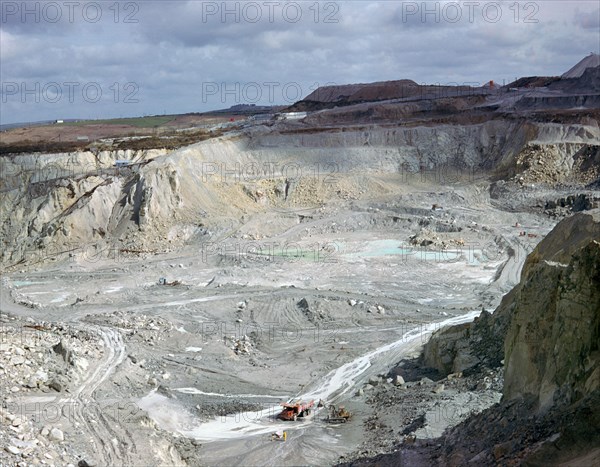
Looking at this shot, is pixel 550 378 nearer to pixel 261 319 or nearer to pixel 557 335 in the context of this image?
pixel 557 335

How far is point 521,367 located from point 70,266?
2878 cm

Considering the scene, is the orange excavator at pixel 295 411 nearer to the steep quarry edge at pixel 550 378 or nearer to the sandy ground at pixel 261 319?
the sandy ground at pixel 261 319

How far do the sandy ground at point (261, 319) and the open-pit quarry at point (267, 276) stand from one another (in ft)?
0.32

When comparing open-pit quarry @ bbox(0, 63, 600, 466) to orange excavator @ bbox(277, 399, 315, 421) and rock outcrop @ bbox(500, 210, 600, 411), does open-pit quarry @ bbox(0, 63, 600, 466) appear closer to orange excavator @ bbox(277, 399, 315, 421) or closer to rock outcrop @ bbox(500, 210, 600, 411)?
orange excavator @ bbox(277, 399, 315, 421)

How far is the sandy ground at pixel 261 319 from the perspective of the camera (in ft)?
57.9

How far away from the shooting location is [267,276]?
34.4 m

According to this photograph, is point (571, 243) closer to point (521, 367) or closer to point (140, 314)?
point (521, 367)

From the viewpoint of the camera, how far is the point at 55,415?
16797mm

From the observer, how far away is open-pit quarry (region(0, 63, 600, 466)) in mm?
17562

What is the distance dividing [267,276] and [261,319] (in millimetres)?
6046

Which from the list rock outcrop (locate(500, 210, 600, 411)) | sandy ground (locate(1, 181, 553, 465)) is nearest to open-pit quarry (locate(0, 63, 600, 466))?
sandy ground (locate(1, 181, 553, 465))

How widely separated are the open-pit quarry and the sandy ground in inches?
3.8

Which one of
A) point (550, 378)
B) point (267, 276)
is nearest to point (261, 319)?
point (267, 276)

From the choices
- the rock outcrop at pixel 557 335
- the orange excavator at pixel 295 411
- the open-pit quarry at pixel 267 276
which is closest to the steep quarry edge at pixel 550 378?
the rock outcrop at pixel 557 335
